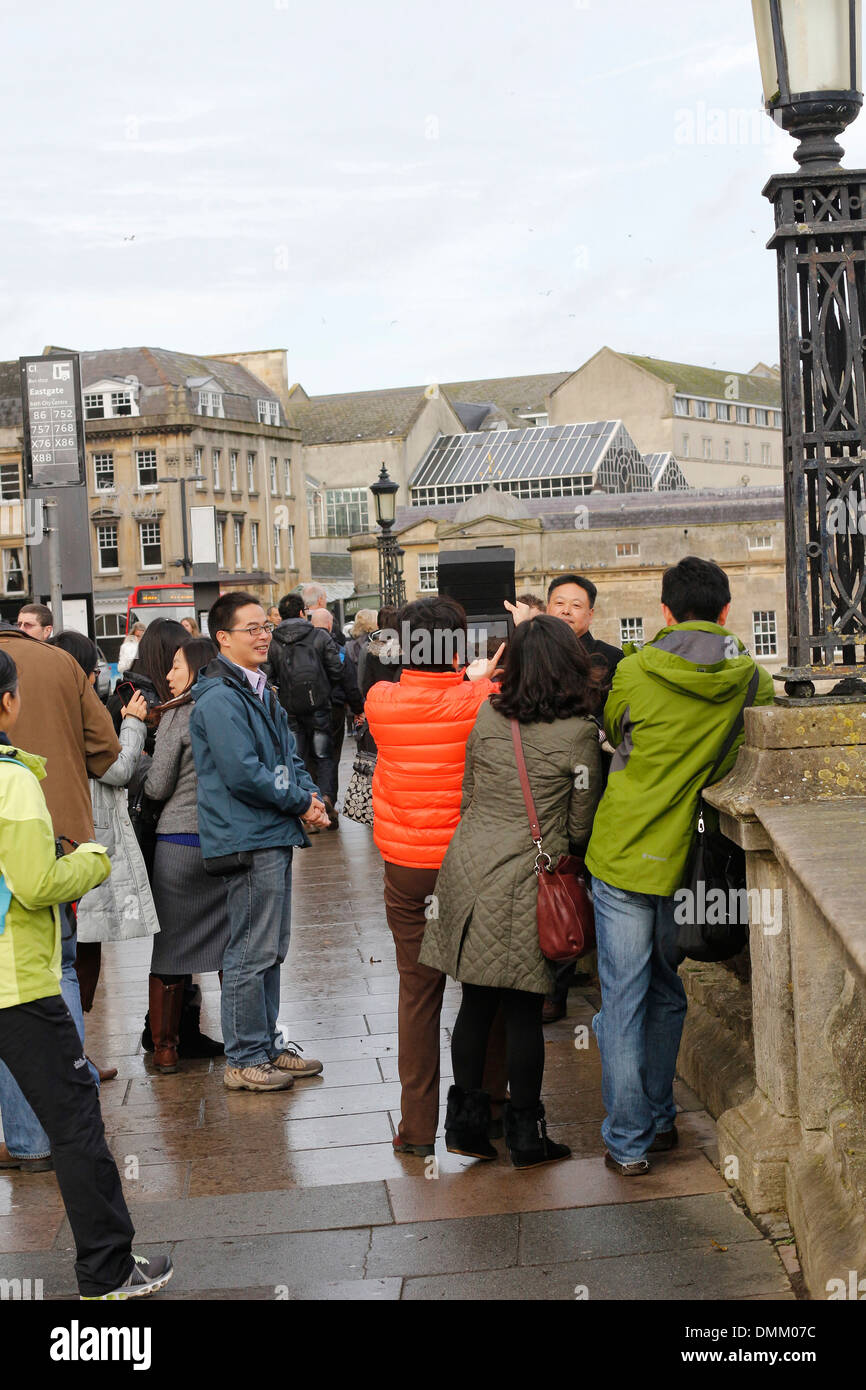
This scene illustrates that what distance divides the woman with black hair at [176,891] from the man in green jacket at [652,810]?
205 cm

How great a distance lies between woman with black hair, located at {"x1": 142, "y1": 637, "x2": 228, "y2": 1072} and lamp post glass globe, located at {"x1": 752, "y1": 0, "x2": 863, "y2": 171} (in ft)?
10.4

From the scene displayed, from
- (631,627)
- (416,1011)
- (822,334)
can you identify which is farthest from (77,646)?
(631,627)

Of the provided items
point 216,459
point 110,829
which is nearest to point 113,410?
point 216,459

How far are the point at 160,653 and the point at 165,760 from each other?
1.92ft

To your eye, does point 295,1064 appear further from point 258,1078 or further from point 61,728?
point 61,728

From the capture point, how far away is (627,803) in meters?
4.76

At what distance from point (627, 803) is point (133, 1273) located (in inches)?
77.6

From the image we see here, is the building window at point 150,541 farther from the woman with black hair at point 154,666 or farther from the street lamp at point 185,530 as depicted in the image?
the woman with black hair at point 154,666

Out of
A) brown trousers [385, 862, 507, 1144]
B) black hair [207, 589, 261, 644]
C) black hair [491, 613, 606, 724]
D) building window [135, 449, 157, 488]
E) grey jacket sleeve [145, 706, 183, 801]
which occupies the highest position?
building window [135, 449, 157, 488]

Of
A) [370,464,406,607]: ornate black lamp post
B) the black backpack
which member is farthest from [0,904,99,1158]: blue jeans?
[370,464,406,607]: ornate black lamp post

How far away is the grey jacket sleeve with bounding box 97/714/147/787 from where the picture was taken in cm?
627

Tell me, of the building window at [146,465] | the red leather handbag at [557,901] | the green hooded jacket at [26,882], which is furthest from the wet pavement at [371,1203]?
the building window at [146,465]

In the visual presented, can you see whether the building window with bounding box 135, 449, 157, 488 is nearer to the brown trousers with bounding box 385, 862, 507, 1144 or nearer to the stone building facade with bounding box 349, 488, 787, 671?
the stone building facade with bounding box 349, 488, 787, 671
